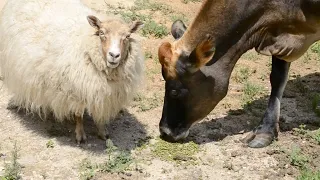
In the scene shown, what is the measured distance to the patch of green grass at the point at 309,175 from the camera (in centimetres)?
557

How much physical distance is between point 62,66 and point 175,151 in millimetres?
1551

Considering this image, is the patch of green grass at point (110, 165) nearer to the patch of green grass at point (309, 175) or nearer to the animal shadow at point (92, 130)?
the animal shadow at point (92, 130)

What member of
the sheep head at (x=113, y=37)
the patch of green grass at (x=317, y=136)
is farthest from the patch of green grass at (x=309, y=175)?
the sheep head at (x=113, y=37)

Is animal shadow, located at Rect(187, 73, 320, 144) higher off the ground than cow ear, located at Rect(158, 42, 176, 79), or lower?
lower

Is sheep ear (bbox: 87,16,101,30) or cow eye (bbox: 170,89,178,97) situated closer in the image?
sheep ear (bbox: 87,16,101,30)

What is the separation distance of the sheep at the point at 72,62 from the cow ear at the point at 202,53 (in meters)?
0.63

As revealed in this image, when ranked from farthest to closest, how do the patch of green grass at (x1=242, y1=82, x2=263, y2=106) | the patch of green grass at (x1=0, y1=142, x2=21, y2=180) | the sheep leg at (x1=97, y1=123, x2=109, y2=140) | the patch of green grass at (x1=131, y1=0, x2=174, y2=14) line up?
the patch of green grass at (x1=131, y1=0, x2=174, y2=14) < the patch of green grass at (x1=242, y1=82, x2=263, y2=106) < the sheep leg at (x1=97, y1=123, x2=109, y2=140) < the patch of green grass at (x1=0, y1=142, x2=21, y2=180)

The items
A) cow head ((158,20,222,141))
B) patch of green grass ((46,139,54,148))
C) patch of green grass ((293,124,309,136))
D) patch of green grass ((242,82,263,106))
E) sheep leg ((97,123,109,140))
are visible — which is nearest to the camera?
cow head ((158,20,222,141))


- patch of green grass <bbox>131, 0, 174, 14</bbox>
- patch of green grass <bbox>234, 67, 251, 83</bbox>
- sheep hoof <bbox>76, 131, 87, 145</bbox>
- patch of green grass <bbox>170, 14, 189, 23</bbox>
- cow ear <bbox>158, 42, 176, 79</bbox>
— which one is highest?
cow ear <bbox>158, 42, 176, 79</bbox>

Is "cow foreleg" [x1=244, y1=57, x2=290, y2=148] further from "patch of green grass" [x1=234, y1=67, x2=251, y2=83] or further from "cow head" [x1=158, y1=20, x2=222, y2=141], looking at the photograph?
"patch of green grass" [x1=234, y1=67, x2=251, y2=83]

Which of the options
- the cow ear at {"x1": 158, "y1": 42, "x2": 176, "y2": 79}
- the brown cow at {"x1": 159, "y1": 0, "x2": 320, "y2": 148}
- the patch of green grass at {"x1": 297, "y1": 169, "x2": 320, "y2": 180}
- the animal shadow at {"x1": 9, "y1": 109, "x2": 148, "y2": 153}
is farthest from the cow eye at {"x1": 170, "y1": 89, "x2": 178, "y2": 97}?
the patch of green grass at {"x1": 297, "y1": 169, "x2": 320, "y2": 180}

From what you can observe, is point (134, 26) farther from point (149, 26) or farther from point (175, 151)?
point (149, 26)

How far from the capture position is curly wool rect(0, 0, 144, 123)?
19.1ft

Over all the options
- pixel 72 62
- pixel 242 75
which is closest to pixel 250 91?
pixel 242 75
